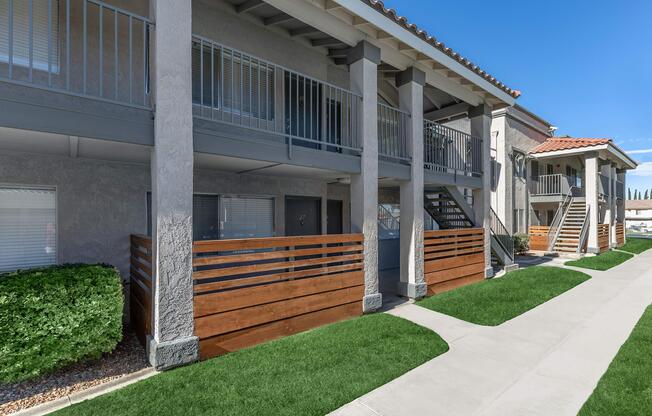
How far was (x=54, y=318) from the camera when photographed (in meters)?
3.95

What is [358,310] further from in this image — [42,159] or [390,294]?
[42,159]

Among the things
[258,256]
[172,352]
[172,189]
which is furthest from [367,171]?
[172,352]

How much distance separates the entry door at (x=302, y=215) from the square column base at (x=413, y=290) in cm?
260

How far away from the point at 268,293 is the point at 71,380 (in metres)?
2.62

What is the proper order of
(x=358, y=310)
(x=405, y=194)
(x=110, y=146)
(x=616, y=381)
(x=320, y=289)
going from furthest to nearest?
(x=405, y=194) < (x=358, y=310) < (x=320, y=289) < (x=110, y=146) < (x=616, y=381)

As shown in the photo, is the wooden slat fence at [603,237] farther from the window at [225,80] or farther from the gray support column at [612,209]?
the window at [225,80]

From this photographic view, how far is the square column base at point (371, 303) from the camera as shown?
680 centimetres

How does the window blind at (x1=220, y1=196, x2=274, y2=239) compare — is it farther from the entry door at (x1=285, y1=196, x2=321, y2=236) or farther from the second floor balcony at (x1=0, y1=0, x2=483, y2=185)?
the second floor balcony at (x1=0, y1=0, x2=483, y2=185)

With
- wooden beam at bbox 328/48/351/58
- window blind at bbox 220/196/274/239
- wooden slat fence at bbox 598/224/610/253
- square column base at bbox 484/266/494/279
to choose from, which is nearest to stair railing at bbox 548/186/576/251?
wooden slat fence at bbox 598/224/610/253

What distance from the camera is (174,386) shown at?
13.2 ft

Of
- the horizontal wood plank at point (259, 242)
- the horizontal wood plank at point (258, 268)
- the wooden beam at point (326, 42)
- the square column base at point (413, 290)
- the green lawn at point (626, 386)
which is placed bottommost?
the green lawn at point (626, 386)

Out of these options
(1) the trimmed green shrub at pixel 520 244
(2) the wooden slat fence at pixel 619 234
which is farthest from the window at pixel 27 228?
(2) the wooden slat fence at pixel 619 234

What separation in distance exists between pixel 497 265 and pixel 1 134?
43.5 ft

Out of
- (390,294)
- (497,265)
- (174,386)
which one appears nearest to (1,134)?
(174,386)
